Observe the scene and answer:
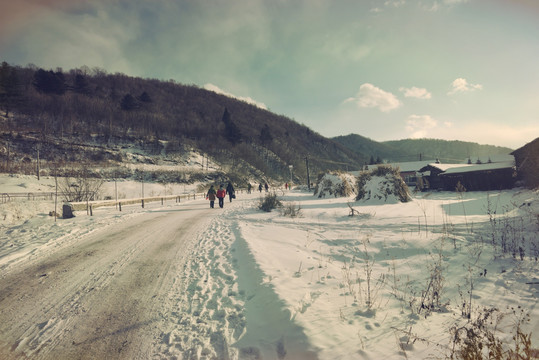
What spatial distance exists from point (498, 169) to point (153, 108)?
312ft

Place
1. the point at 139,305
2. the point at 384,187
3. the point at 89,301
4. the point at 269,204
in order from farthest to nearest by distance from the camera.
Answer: the point at 384,187, the point at 269,204, the point at 89,301, the point at 139,305

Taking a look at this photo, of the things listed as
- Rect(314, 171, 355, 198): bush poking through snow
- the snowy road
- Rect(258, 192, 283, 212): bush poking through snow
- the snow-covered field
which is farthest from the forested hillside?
the snow-covered field

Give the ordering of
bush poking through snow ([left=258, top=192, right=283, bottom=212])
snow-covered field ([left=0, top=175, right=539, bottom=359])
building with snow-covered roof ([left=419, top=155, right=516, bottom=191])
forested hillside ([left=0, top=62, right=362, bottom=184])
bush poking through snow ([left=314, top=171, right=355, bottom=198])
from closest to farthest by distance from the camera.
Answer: snow-covered field ([left=0, top=175, right=539, bottom=359]) → bush poking through snow ([left=258, top=192, right=283, bottom=212]) → bush poking through snow ([left=314, top=171, right=355, bottom=198]) → building with snow-covered roof ([left=419, top=155, right=516, bottom=191]) → forested hillside ([left=0, top=62, right=362, bottom=184])

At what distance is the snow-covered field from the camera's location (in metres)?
2.51

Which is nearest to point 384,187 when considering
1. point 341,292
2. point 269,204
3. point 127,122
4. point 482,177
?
point 269,204

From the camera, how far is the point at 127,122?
66000 millimetres

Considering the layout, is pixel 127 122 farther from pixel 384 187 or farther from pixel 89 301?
pixel 89 301

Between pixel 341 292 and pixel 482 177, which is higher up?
pixel 482 177

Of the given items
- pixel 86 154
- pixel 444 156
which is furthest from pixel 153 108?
pixel 444 156

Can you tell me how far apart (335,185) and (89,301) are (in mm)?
23287

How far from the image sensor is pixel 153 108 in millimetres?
84625

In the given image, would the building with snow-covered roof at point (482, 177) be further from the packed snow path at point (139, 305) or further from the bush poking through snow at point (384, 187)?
the packed snow path at point (139, 305)

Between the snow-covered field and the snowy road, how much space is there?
187 millimetres

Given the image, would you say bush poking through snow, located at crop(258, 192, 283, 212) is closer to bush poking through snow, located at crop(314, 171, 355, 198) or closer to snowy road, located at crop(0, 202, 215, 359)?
snowy road, located at crop(0, 202, 215, 359)
